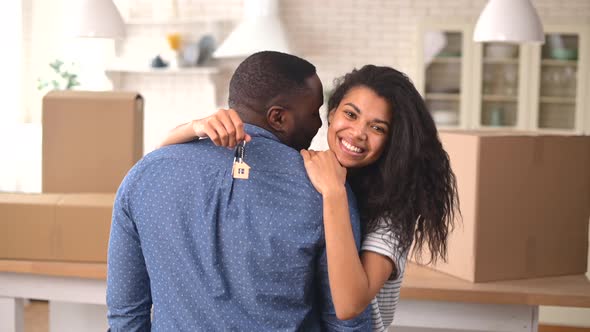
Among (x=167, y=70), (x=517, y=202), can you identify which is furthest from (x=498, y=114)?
(x=517, y=202)

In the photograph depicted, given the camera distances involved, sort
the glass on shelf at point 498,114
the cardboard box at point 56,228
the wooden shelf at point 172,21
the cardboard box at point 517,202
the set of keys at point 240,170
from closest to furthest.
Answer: the set of keys at point 240,170 → the cardboard box at point 517,202 → the cardboard box at point 56,228 → the glass on shelf at point 498,114 → the wooden shelf at point 172,21

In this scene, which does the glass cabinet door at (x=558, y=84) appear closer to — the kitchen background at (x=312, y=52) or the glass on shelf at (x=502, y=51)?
the kitchen background at (x=312, y=52)

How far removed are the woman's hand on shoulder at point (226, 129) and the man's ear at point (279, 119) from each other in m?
0.07

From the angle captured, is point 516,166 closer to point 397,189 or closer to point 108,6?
point 397,189

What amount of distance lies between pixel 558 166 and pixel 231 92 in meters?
1.32

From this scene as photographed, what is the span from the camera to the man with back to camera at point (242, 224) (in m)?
1.30

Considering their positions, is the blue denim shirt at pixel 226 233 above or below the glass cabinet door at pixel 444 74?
below

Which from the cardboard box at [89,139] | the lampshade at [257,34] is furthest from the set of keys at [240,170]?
the lampshade at [257,34]

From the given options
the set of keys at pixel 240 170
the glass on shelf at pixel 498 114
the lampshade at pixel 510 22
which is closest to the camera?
the set of keys at pixel 240 170

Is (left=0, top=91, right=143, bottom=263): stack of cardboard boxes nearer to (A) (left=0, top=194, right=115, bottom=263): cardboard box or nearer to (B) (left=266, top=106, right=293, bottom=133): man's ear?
(A) (left=0, top=194, right=115, bottom=263): cardboard box

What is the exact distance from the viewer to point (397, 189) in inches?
62.1

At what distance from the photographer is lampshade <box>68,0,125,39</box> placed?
3.86m

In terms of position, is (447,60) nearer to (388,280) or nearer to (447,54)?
(447,54)

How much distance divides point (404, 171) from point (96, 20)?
2686 mm
